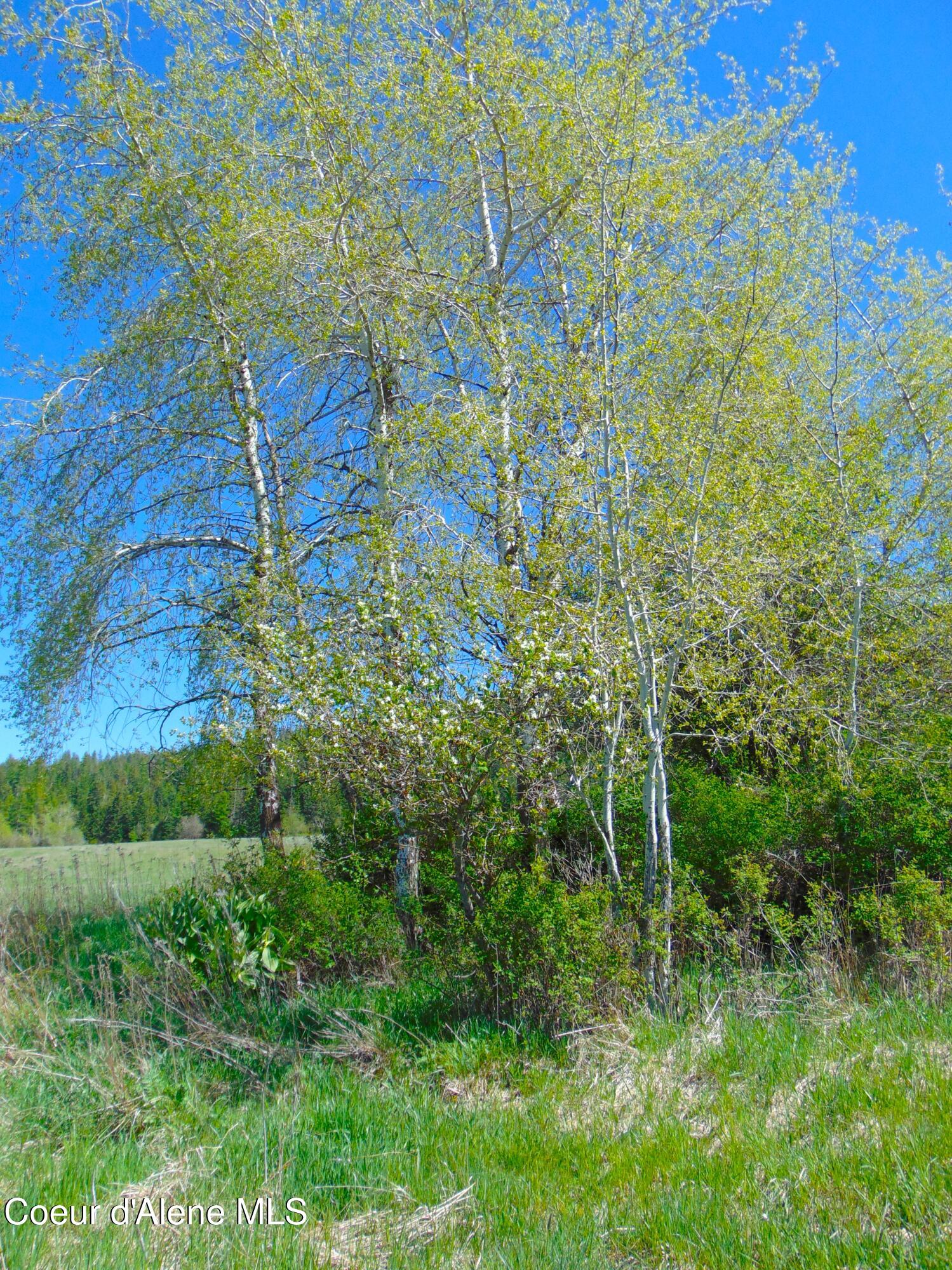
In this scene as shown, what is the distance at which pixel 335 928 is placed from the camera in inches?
Answer: 255

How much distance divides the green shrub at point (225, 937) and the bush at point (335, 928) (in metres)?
0.21

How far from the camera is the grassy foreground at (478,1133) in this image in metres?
2.81

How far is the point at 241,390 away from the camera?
389 inches

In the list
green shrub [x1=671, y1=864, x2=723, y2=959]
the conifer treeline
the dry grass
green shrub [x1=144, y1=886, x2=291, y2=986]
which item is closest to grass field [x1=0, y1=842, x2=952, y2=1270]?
the dry grass

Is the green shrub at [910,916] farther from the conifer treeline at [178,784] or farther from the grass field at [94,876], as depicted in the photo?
the grass field at [94,876]

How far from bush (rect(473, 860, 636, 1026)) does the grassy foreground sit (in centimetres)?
22

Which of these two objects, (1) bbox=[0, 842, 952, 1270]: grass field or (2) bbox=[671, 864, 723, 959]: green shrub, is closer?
(1) bbox=[0, 842, 952, 1270]: grass field

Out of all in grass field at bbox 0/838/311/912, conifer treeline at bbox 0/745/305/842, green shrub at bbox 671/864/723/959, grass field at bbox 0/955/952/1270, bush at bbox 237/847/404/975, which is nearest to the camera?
grass field at bbox 0/955/952/1270

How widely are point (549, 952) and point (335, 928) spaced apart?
2323mm

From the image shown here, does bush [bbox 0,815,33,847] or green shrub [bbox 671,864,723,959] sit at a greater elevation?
bush [bbox 0,815,33,847]

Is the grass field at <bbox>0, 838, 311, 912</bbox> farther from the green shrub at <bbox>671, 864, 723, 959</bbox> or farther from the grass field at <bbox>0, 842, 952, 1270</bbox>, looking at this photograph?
the green shrub at <bbox>671, 864, 723, 959</bbox>

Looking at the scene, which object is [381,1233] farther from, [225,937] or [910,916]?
[910,916]

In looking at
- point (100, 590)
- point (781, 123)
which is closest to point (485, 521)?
point (781, 123)

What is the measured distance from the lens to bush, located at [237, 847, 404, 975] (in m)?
6.46
